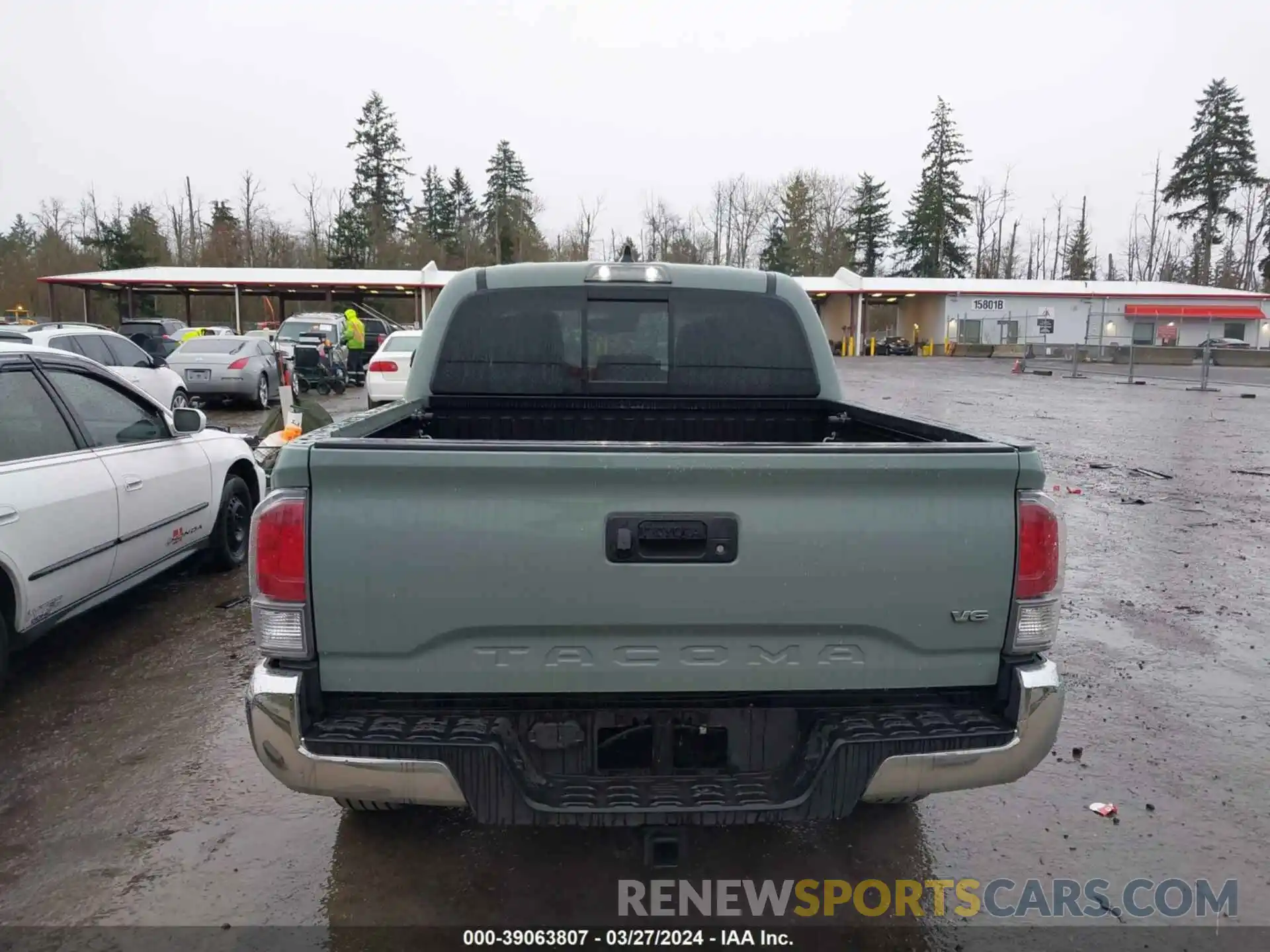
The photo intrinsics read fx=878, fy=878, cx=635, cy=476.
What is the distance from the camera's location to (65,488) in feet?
15.1

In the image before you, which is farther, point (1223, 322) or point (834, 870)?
point (1223, 322)

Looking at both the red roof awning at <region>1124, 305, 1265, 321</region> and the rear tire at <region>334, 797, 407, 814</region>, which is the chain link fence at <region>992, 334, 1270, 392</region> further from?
the rear tire at <region>334, 797, 407, 814</region>

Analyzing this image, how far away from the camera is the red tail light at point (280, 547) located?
2.33m

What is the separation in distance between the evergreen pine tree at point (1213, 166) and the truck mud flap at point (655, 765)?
3309 inches

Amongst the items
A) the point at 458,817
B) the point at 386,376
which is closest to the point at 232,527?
the point at 458,817

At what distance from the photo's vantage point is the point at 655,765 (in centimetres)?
255

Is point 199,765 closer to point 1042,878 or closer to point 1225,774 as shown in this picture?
point 1042,878

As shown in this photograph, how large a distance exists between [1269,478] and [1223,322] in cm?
4664

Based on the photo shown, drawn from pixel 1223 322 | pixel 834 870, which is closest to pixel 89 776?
pixel 834 870

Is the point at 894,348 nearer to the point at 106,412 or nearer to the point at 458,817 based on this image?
the point at 106,412

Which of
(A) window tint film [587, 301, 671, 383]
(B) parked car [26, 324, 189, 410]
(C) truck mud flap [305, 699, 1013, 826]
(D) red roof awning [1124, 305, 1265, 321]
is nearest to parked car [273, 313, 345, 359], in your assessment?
(B) parked car [26, 324, 189, 410]

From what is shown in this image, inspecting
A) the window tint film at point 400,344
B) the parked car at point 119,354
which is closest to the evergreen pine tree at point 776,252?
the window tint film at point 400,344

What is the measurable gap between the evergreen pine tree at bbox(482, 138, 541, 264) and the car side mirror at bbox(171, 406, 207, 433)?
69757 mm
